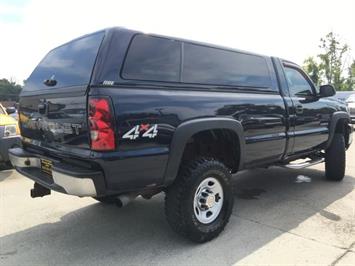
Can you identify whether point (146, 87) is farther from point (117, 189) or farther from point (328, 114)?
point (328, 114)

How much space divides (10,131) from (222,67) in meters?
4.62

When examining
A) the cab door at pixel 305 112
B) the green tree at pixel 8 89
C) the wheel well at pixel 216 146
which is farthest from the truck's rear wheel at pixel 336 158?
the green tree at pixel 8 89

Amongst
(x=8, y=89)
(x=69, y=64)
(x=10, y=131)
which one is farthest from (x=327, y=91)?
(x=8, y=89)

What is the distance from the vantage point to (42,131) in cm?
364

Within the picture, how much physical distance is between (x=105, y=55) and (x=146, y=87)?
0.43 meters

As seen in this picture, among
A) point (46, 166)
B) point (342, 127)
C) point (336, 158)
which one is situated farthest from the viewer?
point (342, 127)

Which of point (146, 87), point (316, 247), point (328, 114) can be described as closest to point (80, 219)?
point (146, 87)

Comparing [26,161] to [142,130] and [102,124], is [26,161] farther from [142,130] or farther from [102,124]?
[142,130]

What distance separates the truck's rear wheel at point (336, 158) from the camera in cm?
587

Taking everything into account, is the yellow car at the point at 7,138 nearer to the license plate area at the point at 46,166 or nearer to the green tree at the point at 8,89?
the license plate area at the point at 46,166

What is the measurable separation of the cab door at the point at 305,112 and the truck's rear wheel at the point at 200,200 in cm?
155

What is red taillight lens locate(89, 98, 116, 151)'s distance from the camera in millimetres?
2887

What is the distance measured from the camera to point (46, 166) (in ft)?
11.4

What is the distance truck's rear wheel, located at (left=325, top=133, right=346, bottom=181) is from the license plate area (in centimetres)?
436
